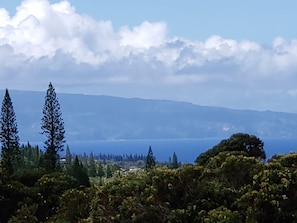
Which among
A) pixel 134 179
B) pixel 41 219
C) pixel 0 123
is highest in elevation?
pixel 0 123

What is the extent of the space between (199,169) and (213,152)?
1788 cm

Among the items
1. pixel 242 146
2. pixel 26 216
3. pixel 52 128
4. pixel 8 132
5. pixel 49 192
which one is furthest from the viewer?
pixel 8 132

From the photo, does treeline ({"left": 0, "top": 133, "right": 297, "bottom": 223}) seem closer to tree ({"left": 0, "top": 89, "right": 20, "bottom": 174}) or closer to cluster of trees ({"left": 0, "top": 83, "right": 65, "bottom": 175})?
cluster of trees ({"left": 0, "top": 83, "right": 65, "bottom": 175})

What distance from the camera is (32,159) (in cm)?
7762

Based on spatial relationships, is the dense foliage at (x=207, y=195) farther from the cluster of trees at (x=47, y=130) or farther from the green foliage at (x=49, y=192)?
the cluster of trees at (x=47, y=130)

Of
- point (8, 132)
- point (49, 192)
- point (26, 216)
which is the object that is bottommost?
point (26, 216)

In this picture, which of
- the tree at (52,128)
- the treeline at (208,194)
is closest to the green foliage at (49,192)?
the treeline at (208,194)

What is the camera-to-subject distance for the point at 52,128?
47844 millimetres

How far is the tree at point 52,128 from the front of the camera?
47219 millimetres

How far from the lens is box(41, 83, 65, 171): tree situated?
47219mm

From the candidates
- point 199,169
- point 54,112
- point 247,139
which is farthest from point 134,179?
point 54,112

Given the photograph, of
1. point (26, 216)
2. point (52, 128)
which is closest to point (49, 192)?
point (26, 216)

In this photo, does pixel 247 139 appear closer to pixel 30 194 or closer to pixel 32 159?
pixel 30 194

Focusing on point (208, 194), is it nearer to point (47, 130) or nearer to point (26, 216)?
point (26, 216)
